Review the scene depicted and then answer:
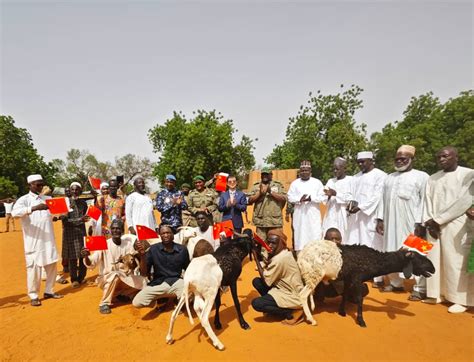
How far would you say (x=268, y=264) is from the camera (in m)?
4.30

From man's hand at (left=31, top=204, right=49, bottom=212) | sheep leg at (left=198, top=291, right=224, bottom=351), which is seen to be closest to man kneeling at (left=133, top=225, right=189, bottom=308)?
sheep leg at (left=198, top=291, right=224, bottom=351)

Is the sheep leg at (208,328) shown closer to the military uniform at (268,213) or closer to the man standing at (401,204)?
the military uniform at (268,213)

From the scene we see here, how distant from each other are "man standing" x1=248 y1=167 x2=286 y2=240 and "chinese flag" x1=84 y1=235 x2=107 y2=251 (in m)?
3.04

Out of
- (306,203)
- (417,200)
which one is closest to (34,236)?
(306,203)

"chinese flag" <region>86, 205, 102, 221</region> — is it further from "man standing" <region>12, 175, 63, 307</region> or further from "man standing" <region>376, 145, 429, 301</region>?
"man standing" <region>376, 145, 429, 301</region>

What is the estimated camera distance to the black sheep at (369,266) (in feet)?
13.8

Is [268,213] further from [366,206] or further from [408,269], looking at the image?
[408,269]

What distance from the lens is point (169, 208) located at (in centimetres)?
620

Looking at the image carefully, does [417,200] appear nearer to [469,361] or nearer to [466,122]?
[469,361]

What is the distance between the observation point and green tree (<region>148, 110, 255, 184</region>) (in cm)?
Answer: 2888

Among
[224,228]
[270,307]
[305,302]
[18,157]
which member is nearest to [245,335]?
[270,307]

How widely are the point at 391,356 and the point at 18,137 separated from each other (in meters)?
38.2

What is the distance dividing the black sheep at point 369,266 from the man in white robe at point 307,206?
1.82 m

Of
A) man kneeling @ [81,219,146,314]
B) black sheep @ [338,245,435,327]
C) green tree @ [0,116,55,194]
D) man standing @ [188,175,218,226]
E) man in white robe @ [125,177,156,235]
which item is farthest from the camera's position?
green tree @ [0,116,55,194]
